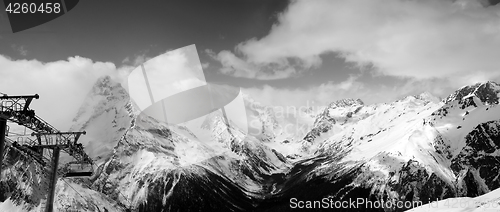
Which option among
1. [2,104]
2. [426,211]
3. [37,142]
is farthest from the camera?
[426,211]

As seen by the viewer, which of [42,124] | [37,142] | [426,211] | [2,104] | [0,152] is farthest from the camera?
[426,211]

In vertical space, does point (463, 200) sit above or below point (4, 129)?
below

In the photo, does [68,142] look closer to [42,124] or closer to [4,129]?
[42,124]

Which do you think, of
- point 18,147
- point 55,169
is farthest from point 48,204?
point 18,147

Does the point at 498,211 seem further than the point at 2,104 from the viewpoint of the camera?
Yes

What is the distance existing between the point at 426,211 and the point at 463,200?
5.51 m

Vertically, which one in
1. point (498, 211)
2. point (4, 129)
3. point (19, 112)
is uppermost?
point (19, 112)

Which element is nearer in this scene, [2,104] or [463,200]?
[2,104]

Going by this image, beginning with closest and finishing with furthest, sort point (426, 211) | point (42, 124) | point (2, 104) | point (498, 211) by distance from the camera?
point (2, 104) → point (498, 211) → point (42, 124) → point (426, 211)

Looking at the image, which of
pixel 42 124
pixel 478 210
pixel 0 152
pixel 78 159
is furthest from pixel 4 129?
pixel 478 210

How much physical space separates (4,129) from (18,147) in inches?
436

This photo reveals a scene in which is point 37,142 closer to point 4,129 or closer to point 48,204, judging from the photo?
point 48,204

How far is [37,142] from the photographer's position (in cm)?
4422

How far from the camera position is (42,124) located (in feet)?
132
